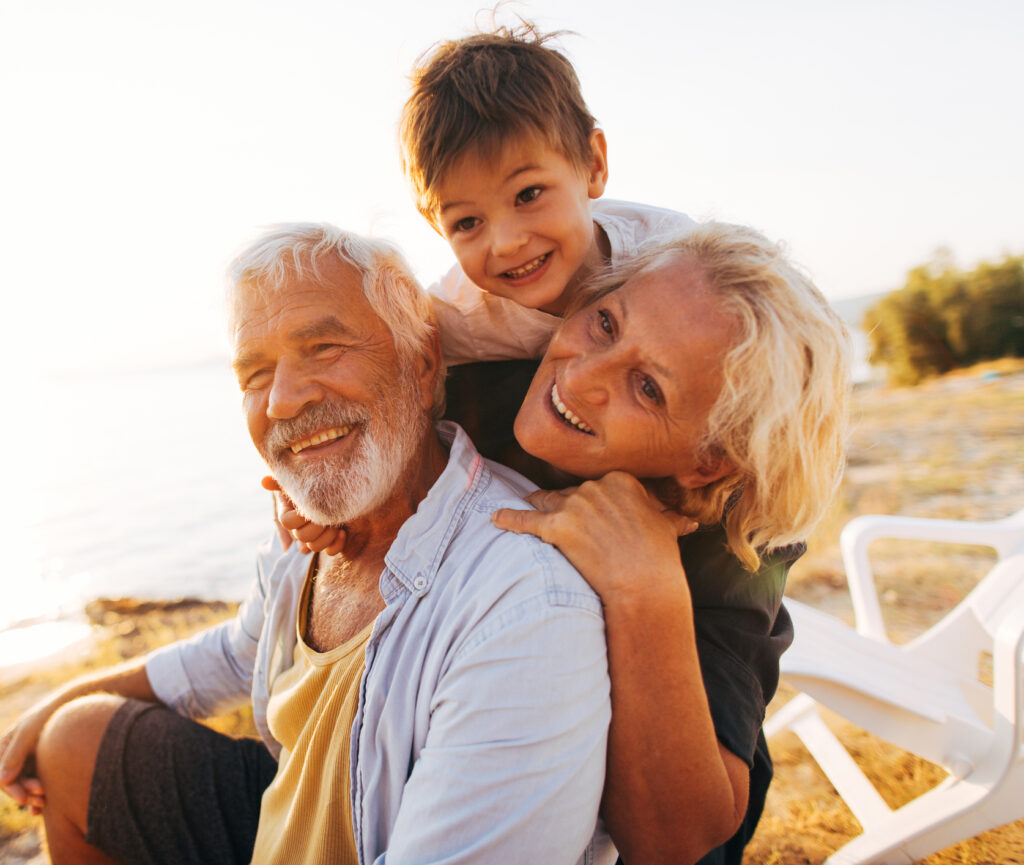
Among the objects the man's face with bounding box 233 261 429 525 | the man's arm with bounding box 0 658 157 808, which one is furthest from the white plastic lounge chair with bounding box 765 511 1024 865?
the man's arm with bounding box 0 658 157 808

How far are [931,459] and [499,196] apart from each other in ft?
24.8

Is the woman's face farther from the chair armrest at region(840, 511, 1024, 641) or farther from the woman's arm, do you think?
the chair armrest at region(840, 511, 1024, 641)

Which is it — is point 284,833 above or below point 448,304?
below

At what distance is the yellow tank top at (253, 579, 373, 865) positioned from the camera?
5.45ft

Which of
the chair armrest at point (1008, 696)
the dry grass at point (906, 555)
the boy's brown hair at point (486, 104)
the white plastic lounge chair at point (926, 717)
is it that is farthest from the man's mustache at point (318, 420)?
the chair armrest at point (1008, 696)

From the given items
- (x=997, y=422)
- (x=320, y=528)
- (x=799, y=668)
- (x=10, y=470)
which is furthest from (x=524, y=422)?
(x=10, y=470)

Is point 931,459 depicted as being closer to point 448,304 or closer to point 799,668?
point 799,668

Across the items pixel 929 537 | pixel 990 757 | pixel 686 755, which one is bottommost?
pixel 990 757

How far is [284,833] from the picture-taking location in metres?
1.77

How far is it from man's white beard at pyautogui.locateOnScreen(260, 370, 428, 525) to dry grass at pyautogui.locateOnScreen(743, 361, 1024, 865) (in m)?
1.34

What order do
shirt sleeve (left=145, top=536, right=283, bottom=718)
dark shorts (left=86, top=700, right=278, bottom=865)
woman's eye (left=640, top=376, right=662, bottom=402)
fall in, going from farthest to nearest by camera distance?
shirt sleeve (left=145, top=536, right=283, bottom=718), dark shorts (left=86, top=700, right=278, bottom=865), woman's eye (left=640, top=376, right=662, bottom=402)

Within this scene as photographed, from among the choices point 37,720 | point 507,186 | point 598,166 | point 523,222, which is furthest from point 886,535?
point 37,720

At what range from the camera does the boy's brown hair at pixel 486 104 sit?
2.21 metres

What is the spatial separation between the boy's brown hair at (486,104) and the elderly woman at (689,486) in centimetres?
75
